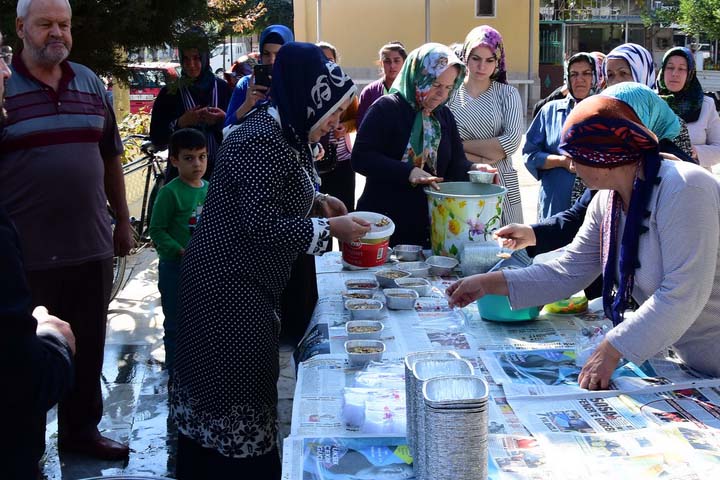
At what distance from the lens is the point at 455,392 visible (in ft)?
5.17

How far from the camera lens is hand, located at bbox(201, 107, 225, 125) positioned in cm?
464

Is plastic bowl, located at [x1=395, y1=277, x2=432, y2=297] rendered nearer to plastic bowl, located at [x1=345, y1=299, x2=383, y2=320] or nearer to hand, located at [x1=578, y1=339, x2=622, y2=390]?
plastic bowl, located at [x1=345, y1=299, x2=383, y2=320]

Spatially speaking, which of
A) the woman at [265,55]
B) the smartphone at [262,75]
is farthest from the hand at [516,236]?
the woman at [265,55]

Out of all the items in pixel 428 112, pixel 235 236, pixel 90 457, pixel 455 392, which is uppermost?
pixel 428 112

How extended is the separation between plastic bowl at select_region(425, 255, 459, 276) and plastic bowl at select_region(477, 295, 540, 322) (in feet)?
1.82

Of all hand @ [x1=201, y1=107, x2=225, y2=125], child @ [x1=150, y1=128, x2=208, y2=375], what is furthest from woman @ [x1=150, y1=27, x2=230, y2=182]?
child @ [x1=150, y1=128, x2=208, y2=375]

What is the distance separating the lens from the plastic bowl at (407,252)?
346 centimetres

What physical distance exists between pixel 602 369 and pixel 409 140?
5.90 ft

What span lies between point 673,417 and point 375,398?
72 cm

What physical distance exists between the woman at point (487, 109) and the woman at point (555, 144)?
21 centimetres

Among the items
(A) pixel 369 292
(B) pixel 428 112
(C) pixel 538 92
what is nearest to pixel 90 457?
(A) pixel 369 292

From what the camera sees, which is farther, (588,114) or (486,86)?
(486,86)

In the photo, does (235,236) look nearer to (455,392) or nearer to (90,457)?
(455,392)

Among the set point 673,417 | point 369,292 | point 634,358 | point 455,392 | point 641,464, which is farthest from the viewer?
point 369,292
